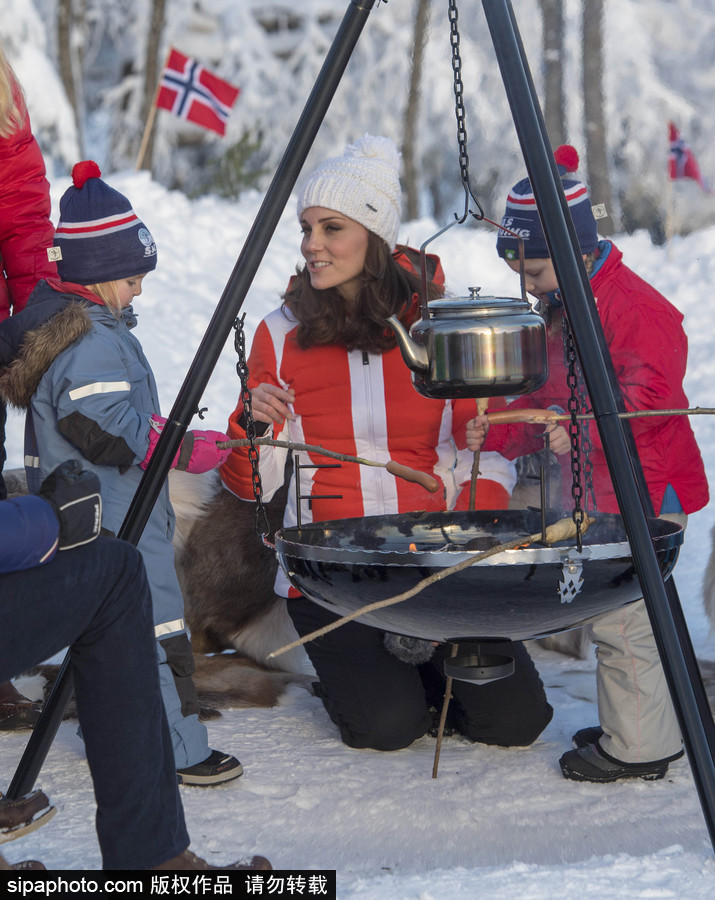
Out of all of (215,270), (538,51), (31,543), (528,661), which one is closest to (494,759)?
(528,661)

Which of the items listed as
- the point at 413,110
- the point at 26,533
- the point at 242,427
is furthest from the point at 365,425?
the point at 413,110

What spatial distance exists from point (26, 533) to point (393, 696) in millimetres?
1703

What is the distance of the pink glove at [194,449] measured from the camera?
2955mm

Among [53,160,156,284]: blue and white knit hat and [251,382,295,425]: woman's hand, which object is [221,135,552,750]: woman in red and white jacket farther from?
[53,160,156,284]: blue and white knit hat

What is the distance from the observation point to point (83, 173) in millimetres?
3203

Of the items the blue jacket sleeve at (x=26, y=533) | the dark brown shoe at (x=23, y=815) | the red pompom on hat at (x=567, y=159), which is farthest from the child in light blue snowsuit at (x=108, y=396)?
the red pompom on hat at (x=567, y=159)

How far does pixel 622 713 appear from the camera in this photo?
295cm

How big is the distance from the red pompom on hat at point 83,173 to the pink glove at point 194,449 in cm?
75

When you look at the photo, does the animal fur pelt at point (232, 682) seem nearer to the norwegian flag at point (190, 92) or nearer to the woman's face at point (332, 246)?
the woman's face at point (332, 246)

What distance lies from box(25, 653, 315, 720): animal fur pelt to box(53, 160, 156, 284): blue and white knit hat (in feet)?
4.52

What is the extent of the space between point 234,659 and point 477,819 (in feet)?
4.93

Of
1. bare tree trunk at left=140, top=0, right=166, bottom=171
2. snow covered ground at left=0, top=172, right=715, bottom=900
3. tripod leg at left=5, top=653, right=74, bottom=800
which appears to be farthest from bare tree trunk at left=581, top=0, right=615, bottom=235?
tripod leg at left=5, top=653, right=74, bottom=800

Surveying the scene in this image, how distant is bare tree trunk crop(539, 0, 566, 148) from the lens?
1573 cm

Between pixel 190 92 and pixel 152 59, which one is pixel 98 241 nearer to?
pixel 190 92
